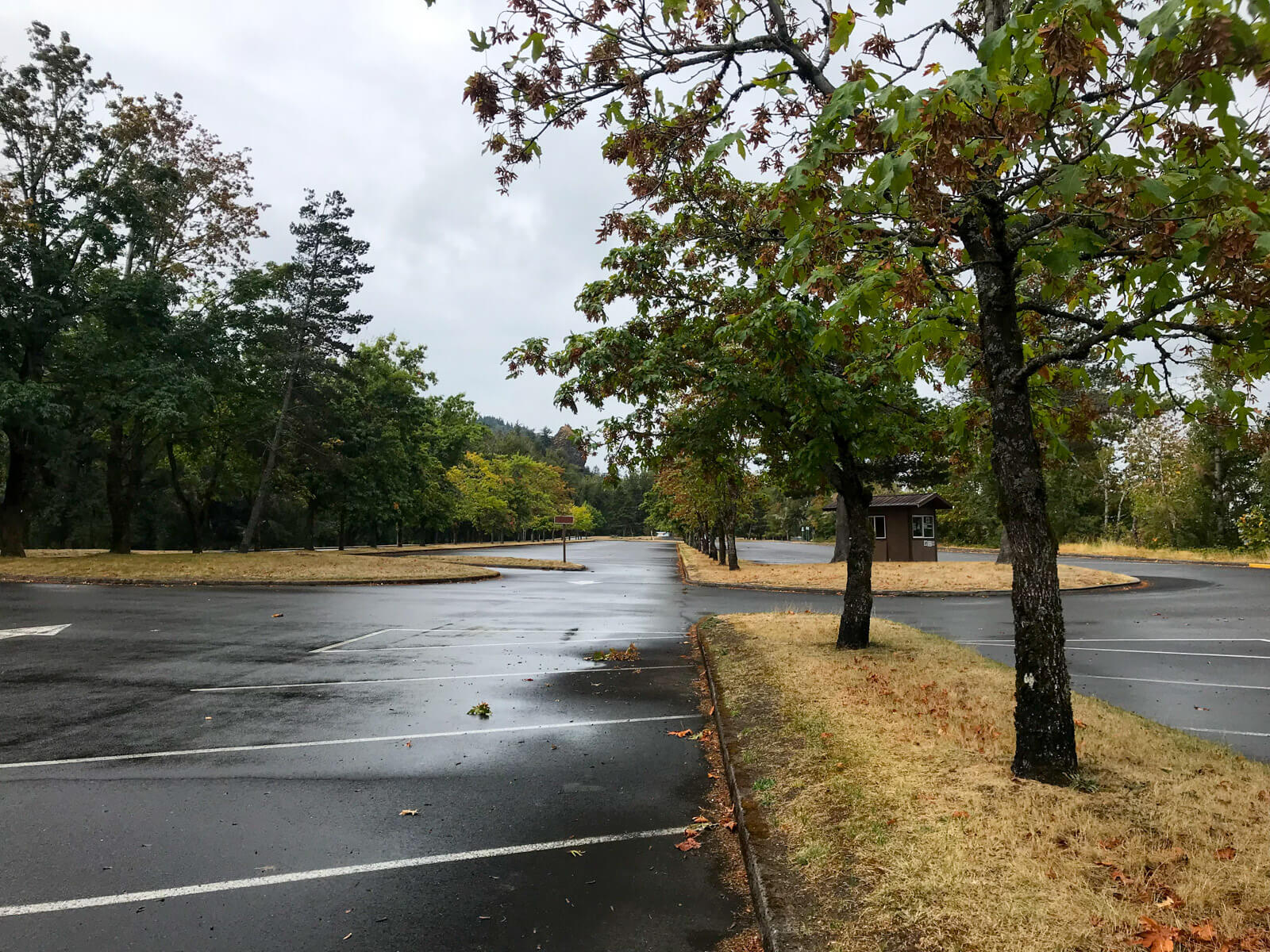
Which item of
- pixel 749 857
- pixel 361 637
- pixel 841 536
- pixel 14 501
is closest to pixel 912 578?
pixel 841 536

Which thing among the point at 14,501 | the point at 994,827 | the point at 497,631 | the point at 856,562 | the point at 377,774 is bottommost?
the point at 497,631

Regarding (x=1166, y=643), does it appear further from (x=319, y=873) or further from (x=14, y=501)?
(x=14, y=501)

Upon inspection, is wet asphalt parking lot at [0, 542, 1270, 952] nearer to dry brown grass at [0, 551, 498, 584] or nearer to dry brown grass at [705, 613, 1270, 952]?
dry brown grass at [705, 613, 1270, 952]

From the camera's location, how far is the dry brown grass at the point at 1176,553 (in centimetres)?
3166

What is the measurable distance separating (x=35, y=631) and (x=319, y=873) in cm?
1079

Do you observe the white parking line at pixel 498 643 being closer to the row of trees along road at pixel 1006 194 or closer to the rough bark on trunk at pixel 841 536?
the row of trees along road at pixel 1006 194

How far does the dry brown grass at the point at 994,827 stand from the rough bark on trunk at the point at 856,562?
2.72 metres

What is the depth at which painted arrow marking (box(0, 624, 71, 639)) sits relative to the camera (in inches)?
429

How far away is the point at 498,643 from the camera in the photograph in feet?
37.4

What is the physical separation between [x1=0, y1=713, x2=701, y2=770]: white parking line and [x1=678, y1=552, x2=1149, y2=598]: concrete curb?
13.4 metres

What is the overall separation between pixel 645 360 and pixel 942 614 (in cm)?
1018

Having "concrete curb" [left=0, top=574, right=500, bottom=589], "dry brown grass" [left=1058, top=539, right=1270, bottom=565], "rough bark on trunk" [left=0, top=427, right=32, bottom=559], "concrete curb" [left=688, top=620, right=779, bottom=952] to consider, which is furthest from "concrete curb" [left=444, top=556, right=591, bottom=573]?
"dry brown grass" [left=1058, top=539, right=1270, bottom=565]

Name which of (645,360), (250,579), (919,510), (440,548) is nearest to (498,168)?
(645,360)

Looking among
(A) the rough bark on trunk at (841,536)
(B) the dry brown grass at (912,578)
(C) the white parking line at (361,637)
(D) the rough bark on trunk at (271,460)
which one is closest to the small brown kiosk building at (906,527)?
(A) the rough bark on trunk at (841,536)
